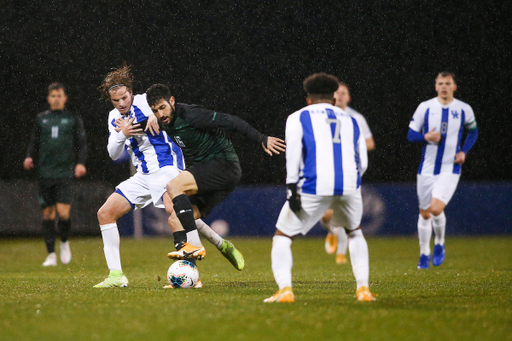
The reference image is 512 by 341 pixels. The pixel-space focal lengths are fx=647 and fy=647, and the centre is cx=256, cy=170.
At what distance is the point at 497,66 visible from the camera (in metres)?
19.5

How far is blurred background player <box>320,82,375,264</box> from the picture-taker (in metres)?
8.68

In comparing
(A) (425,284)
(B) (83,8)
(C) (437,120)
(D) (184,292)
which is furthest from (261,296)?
(B) (83,8)

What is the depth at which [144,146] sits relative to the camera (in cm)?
630

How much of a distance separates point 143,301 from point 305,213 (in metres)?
1.31

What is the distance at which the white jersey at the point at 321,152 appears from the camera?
423cm

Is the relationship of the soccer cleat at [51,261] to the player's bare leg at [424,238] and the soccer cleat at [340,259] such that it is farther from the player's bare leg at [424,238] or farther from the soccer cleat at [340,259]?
the player's bare leg at [424,238]

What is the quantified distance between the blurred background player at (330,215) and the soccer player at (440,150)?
670 millimetres

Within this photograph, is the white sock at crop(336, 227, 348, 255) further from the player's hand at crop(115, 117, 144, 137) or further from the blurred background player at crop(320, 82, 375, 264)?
the player's hand at crop(115, 117, 144, 137)

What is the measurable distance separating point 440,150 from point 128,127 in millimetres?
4302

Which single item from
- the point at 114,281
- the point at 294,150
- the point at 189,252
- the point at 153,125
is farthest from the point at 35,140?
the point at 294,150

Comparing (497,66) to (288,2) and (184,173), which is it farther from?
(184,173)

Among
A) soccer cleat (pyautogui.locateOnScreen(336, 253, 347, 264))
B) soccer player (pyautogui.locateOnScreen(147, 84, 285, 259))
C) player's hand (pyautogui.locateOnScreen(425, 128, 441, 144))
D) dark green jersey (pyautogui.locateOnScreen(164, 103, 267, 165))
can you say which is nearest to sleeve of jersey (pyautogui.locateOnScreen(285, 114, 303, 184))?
soccer player (pyautogui.locateOnScreen(147, 84, 285, 259))

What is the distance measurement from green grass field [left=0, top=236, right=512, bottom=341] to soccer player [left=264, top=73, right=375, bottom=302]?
316 millimetres

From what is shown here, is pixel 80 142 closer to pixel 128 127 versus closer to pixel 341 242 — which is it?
pixel 128 127
